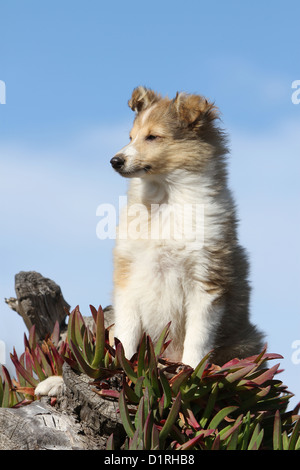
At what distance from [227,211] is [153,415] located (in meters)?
1.82

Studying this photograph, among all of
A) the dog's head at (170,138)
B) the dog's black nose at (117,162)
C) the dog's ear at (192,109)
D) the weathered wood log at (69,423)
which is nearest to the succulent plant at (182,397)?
the weathered wood log at (69,423)

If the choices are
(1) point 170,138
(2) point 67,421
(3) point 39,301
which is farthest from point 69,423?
(3) point 39,301

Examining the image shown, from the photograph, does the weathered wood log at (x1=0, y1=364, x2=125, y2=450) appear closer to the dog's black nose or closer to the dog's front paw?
the dog's front paw

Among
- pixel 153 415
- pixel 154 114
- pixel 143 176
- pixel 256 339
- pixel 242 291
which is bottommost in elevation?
pixel 153 415

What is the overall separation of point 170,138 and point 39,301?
3.06 meters

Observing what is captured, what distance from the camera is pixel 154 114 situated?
5.47 m

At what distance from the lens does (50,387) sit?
5105mm

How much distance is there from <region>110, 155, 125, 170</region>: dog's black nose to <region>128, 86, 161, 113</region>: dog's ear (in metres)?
0.70

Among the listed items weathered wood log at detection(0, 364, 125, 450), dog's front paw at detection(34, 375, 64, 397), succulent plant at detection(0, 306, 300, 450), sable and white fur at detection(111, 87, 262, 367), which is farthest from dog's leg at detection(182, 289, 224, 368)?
dog's front paw at detection(34, 375, 64, 397)

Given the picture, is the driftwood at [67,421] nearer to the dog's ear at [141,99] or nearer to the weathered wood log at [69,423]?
the weathered wood log at [69,423]

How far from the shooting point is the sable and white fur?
5.20m

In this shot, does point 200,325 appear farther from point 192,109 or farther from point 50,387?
point 192,109
